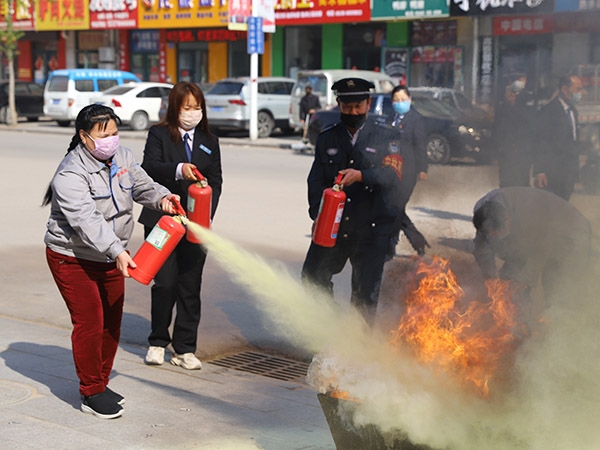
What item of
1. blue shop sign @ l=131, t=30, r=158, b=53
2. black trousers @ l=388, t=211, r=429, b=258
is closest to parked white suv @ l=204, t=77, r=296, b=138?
blue shop sign @ l=131, t=30, r=158, b=53

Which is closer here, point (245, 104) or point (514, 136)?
point (514, 136)

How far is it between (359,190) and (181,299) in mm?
1409

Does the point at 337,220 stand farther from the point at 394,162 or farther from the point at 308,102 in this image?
the point at 308,102

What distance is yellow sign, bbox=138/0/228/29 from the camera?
31.6m

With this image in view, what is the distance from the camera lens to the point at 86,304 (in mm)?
4922

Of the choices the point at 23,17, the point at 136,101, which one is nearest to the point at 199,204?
the point at 136,101

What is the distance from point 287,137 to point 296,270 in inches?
736

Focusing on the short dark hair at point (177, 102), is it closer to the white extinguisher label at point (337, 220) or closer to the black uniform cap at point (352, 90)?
the black uniform cap at point (352, 90)

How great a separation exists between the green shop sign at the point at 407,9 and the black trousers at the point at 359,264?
19391mm

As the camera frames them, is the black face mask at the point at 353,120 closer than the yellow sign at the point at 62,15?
Yes

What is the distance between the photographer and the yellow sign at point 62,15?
118 ft

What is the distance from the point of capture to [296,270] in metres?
8.73

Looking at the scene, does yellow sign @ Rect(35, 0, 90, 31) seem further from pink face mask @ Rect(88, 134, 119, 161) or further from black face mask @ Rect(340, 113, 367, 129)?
pink face mask @ Rect(88, 134, 119, 161)

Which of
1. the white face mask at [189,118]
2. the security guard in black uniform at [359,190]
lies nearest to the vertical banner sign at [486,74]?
the security guard in black uniform at [359,190]
